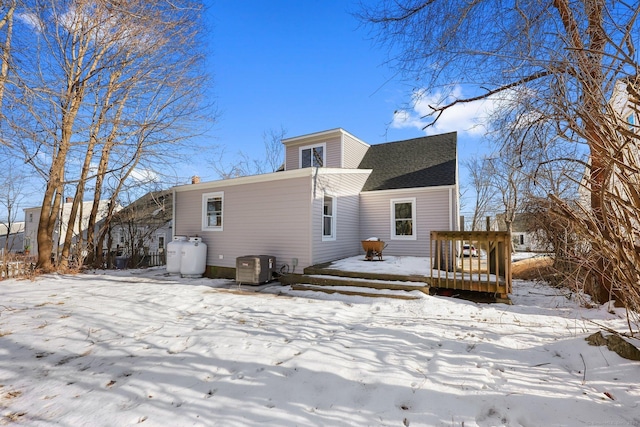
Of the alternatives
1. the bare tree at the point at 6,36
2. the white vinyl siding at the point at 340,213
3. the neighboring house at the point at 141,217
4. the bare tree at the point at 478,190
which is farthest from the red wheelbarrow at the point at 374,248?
the bare tree at the point at 478,190

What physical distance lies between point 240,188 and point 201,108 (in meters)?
4.03

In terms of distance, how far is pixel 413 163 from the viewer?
464 inches

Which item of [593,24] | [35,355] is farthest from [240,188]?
[593,24]

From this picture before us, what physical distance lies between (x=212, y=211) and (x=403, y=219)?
22.5ft

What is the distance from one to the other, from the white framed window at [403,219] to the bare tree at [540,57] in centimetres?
511

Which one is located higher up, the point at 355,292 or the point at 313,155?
the point at 313,155

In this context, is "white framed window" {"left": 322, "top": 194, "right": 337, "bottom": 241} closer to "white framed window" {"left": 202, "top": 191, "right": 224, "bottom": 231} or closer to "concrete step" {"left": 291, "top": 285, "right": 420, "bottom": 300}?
"concrete step" {"left": 291, "top": 285, "right": 420, "bottom": 300}

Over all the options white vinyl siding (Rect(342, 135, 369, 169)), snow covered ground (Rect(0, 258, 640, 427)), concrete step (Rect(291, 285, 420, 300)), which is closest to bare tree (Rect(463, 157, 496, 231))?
white vinyl siding (Rect(342, 135, 369, 169))

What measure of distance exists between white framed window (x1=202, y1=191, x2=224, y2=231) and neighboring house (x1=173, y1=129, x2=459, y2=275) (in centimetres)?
4

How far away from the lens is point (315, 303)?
5758 millimetres

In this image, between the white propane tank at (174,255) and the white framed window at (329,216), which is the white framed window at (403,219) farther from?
the white propane tank at (174,255)

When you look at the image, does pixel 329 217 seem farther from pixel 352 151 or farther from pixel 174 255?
pixel 174 255

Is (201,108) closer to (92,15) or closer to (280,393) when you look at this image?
(92,15)

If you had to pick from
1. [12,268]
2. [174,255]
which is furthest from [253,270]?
[12,268]
